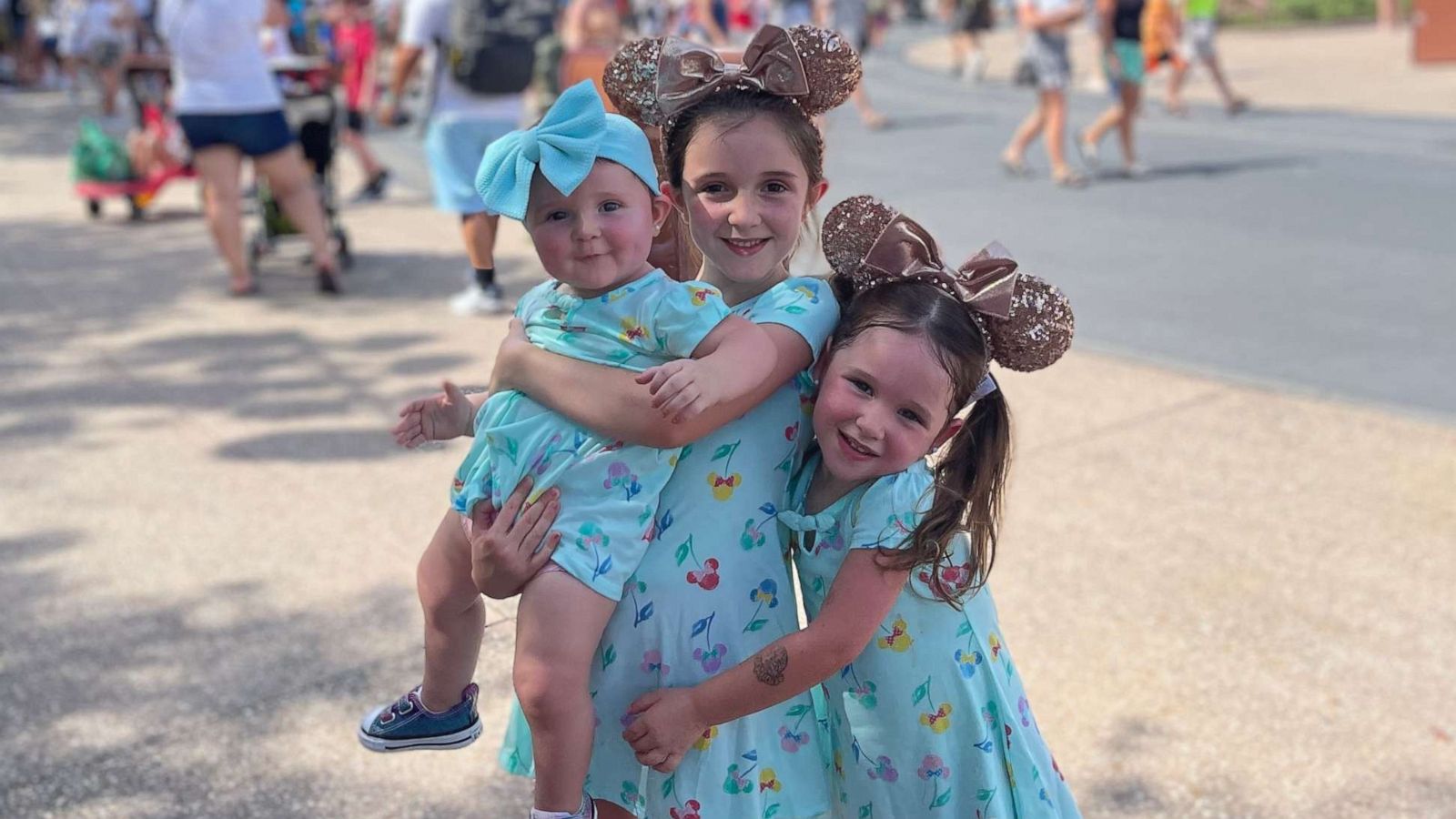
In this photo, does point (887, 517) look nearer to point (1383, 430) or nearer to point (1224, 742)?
point (1224, 742)

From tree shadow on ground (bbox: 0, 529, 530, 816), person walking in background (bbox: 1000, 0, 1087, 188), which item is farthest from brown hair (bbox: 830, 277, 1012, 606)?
person walking in background (bbox: 1000, 0, 1087, 188)

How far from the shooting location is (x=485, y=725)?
3.25m

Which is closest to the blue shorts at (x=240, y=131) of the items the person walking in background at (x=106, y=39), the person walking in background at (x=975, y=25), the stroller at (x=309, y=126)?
the stroller at (x=309, y=126)

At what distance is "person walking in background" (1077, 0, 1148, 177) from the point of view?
1027cm

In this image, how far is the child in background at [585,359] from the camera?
1.84 metres

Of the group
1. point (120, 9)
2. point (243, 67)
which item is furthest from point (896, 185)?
point (120, 9)

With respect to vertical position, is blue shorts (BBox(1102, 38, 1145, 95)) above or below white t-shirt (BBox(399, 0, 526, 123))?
below

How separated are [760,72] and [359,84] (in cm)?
1000

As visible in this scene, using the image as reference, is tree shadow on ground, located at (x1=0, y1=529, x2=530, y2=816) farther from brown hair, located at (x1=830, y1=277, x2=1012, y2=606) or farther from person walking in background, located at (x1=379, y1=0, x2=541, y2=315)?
person walking in background, located at (x1=379, y1=0, x2=541, y2=315)

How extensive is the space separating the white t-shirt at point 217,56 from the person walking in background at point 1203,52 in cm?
909

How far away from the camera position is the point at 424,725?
2.22m

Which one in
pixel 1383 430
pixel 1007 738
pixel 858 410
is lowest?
pixel 1383 430

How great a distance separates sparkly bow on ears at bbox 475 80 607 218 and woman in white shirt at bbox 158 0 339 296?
5.62 m

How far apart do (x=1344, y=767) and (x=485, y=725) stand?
187cm
